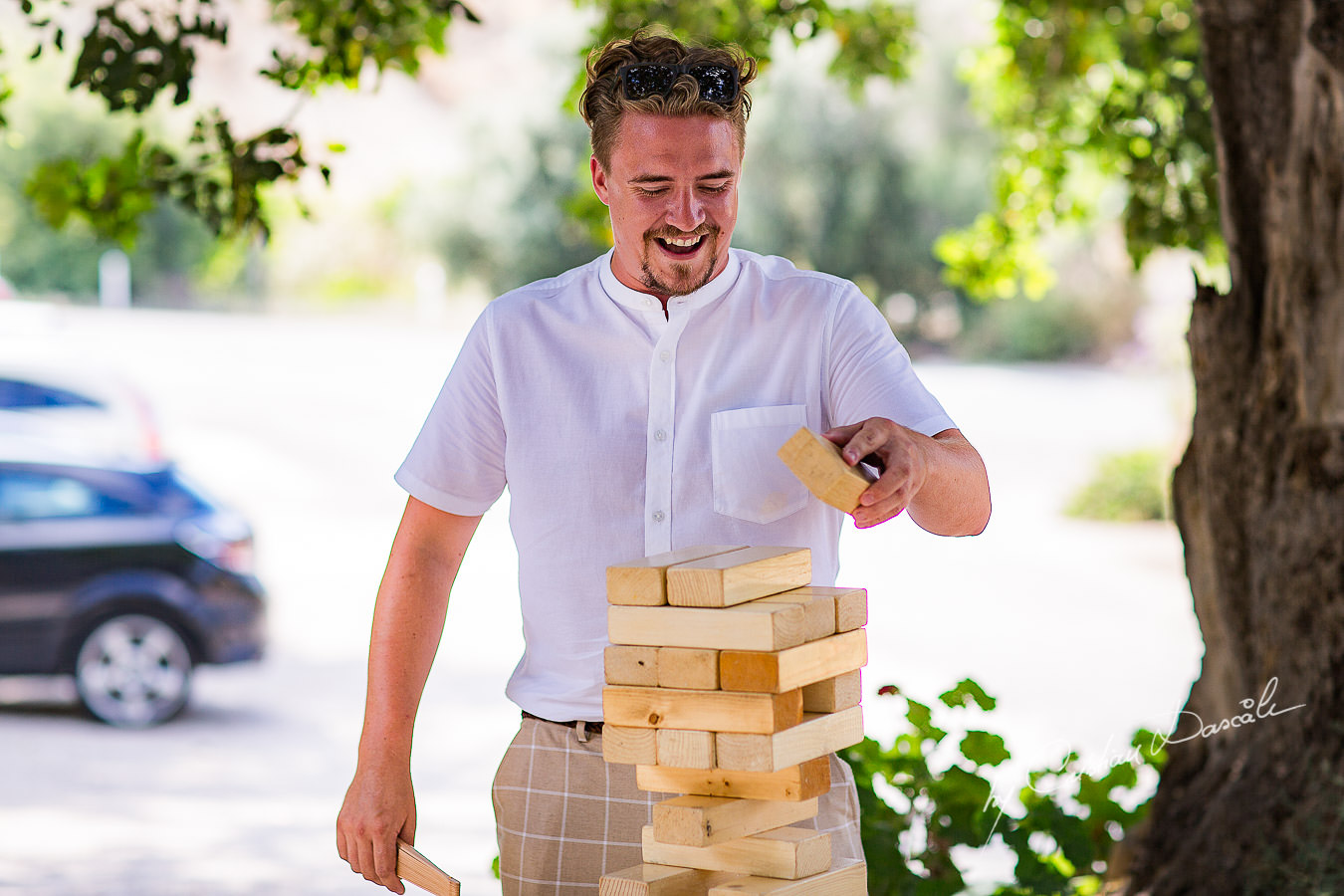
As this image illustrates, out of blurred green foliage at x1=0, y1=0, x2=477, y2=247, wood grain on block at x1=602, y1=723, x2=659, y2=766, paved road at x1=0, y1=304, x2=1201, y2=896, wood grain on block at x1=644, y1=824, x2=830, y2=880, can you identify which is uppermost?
blurred green foliage at x1=0, y1=0, x2=477, y2=247

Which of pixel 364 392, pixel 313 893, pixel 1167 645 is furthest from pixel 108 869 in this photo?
pixel 364 392

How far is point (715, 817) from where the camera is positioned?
1.70 m

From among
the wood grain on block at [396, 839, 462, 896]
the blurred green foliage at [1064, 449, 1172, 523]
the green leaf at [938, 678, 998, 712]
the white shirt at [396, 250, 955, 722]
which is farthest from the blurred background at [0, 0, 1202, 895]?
the wood grain on block at [396, 839, 462, 896]

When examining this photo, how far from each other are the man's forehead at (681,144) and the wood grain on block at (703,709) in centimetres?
74

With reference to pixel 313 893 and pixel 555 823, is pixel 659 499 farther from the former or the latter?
pixel 313 893

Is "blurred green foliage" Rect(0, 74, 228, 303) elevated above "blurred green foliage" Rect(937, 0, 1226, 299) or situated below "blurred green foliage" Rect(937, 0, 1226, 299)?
above

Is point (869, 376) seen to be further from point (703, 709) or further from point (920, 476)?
point (703, 709)

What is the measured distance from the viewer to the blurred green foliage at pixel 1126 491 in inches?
592

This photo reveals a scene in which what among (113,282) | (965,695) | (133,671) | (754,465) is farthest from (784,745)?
(113,282)

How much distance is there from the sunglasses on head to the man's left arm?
54 cm

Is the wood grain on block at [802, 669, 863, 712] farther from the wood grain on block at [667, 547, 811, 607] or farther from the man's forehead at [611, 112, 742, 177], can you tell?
the man's forehead at [611, 112, 742, 177]

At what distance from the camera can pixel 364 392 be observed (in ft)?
74.3

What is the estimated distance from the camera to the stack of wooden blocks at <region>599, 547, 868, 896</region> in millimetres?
1629

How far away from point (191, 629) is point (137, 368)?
16918 millimetres
